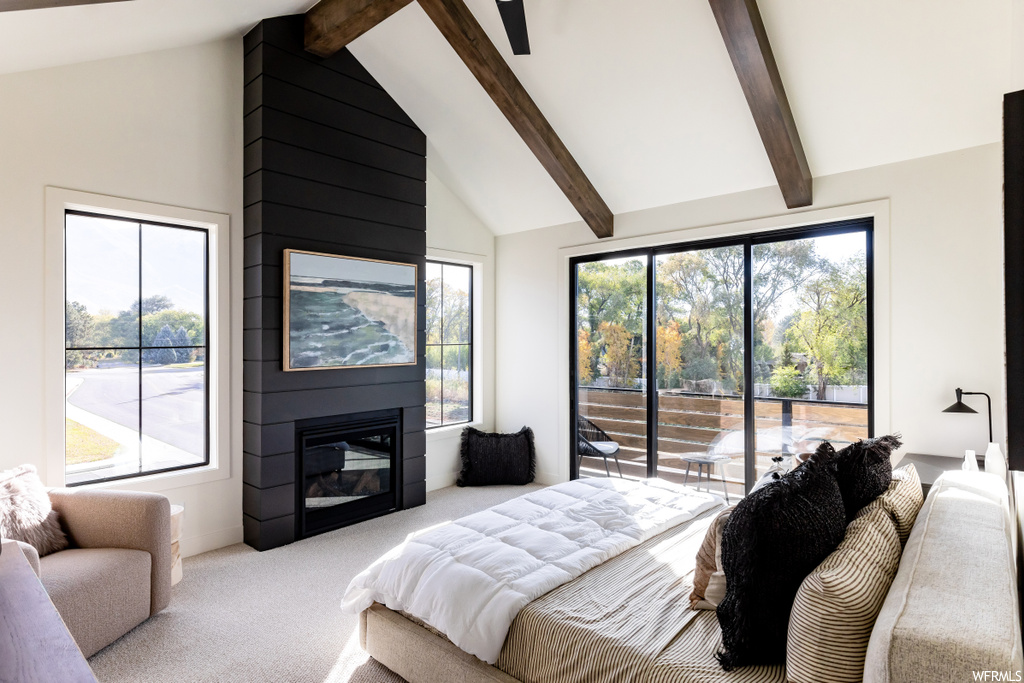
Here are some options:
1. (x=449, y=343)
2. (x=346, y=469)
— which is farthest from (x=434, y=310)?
(x=346, y=469)

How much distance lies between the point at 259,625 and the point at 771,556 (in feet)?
7.83

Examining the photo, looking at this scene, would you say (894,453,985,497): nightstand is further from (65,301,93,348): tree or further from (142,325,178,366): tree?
(65,301,93,348): tree

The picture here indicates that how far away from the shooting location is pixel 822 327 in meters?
3.67

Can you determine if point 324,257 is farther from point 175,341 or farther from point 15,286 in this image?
point 15,286

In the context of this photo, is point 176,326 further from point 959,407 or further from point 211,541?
point 959,407

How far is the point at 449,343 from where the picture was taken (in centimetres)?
524

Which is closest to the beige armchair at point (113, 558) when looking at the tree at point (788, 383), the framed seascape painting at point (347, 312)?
the framed seascape painting at point (347, 312)

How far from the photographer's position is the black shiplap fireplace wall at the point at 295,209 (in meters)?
3.58

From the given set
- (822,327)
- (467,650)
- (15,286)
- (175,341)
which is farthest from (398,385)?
(822,327)

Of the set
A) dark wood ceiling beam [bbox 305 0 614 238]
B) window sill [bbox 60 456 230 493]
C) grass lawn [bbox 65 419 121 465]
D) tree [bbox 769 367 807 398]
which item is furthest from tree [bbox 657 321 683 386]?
grass lawn [bbox 65 419 121 465]

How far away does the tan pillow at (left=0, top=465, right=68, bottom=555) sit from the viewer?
234 cm

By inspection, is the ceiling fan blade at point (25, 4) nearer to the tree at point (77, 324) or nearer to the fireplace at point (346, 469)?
the tree at point (77, 324)

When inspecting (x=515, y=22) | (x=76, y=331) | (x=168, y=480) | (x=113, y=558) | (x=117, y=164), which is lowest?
(x=113, y=558)

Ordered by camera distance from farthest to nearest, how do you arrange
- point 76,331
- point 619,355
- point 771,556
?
point 619,355 < point 76,331 < point 771,556
